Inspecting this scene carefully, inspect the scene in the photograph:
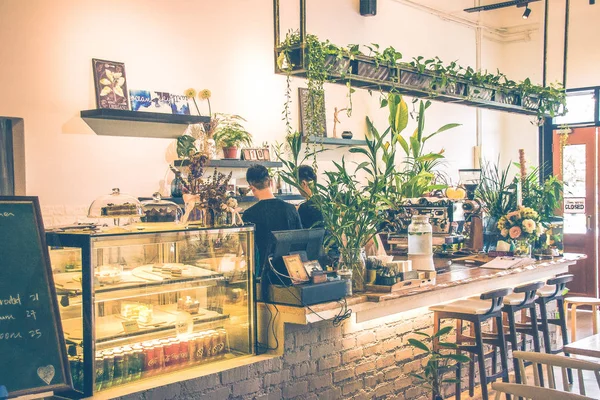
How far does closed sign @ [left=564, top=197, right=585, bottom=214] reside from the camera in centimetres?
973

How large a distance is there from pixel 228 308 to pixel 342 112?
477 cm

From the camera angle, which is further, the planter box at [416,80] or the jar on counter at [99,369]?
the planter box at [416,80]

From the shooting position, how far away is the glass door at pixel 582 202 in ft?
31.5

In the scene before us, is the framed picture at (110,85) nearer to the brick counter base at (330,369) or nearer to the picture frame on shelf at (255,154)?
the picture frame on shelf at (255,154)

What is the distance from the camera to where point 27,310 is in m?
2.47

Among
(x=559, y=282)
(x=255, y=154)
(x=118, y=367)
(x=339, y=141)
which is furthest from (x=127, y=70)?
(x=559, y=282)

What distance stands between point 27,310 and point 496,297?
322cm

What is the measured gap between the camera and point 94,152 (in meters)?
5.61

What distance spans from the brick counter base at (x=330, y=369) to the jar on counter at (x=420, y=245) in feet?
1.47

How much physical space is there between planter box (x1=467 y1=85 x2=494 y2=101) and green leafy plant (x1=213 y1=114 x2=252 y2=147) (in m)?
2.10

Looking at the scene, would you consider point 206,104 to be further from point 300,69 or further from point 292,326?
point 292,326

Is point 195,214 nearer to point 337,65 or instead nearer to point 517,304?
point 337,65

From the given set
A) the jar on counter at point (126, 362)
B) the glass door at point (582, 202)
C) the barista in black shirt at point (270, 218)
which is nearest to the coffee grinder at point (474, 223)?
the barista in black shirt at point (270, 218)

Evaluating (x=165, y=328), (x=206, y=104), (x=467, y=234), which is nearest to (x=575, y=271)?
(x=467, y=234)
